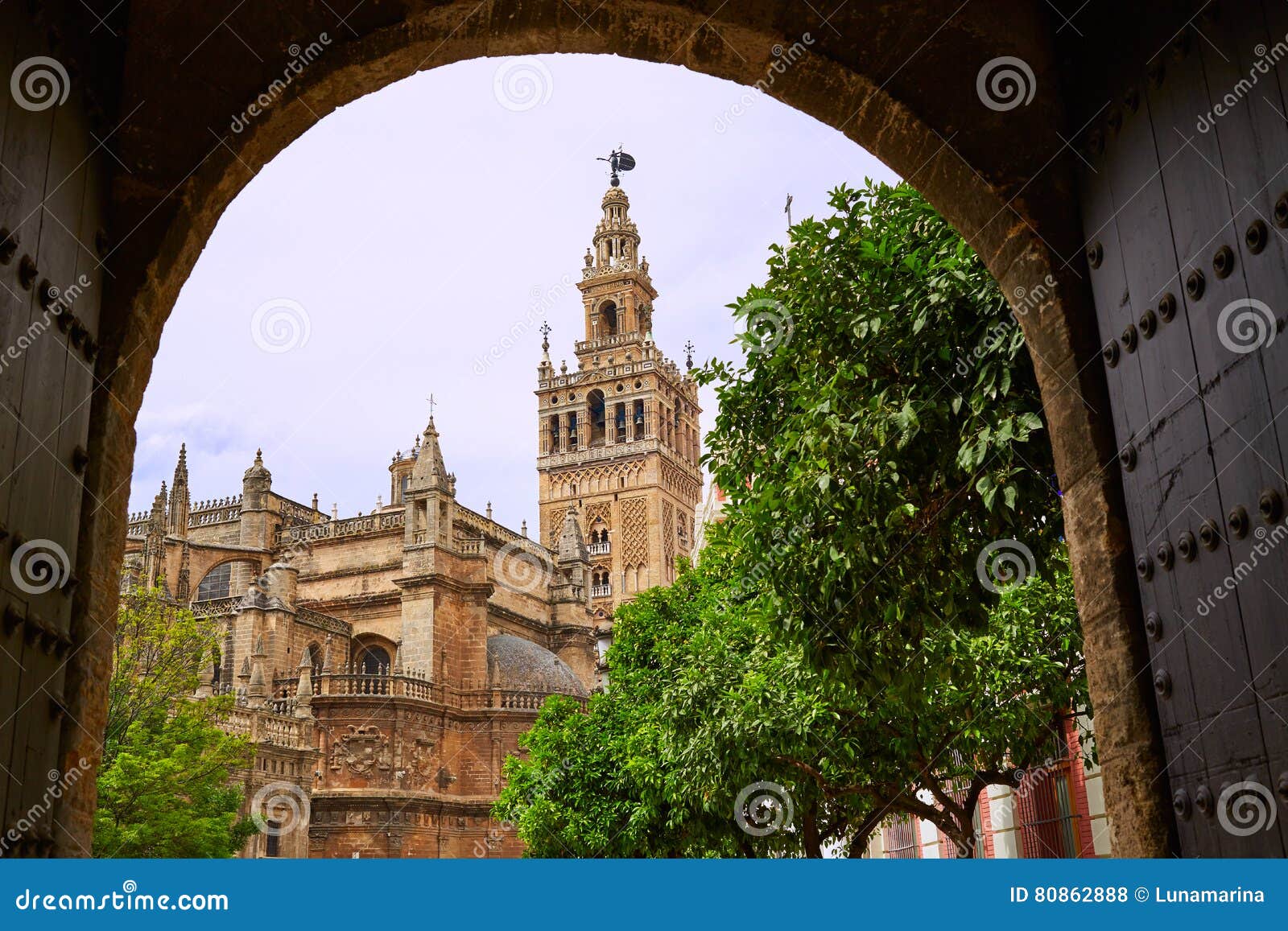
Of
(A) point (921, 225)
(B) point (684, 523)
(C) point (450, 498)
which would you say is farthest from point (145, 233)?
(B) point (684, 523)

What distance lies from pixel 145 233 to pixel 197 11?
805mm

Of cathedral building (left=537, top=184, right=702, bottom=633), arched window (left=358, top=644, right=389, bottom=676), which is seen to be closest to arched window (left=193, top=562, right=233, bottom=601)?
arched window (left=358, top=644, right=389, bottom=676)

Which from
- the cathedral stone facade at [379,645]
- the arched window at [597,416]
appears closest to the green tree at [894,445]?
the cathedral stone facade at [379,645]

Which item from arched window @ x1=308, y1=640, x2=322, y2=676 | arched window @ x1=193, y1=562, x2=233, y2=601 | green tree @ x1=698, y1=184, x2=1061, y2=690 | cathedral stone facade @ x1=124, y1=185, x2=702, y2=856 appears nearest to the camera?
green tree @ x1=698, y1=184, x2=1061, y2=690

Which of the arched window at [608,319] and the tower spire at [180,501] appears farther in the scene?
the arched window at [608,319]

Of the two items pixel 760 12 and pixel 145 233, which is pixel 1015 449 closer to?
pixel 760 12

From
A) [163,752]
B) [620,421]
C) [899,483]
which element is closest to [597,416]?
[620,421]

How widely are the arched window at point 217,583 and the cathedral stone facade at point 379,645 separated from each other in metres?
0.06

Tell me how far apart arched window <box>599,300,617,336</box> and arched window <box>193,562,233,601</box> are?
3743 cm

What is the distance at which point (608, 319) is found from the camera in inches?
3127

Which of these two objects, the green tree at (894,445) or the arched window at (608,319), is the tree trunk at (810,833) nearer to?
the green tree at (894,445)

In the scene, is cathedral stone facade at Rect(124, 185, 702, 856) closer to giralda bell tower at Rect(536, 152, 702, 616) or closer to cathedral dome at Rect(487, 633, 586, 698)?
cathedral dome at Rect(487, 633, 586, 698)

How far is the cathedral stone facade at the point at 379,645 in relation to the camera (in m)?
35.6

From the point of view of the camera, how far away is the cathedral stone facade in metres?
35.6
